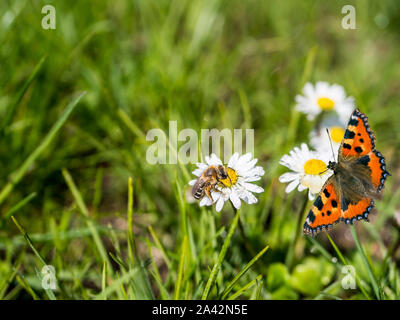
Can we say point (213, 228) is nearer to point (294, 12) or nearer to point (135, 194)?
point (135, 194)

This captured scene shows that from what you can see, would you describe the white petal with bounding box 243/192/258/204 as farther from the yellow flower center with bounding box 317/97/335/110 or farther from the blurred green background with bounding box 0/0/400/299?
the yellow flower center with bounding box 317/97/335/110

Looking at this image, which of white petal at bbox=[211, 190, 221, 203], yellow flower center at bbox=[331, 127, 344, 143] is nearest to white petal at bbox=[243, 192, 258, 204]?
white petal at bbox=[211, 190, 221, 203]

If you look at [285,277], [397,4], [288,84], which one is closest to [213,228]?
[285,277]

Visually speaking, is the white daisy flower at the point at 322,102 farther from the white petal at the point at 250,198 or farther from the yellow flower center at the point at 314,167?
the white petal at the point at 250,198

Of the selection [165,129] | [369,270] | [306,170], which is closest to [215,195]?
[306,170]

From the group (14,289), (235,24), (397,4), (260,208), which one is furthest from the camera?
(235,24)
